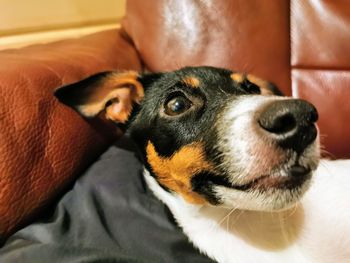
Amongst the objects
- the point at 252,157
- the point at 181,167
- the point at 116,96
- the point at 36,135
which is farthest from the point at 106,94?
the point at 252,157

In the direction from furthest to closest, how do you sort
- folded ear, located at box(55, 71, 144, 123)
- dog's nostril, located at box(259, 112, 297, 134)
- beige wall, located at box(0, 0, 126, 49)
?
1. beige wall, located at box(0, 0, 126, 49)
2. folded ear, located at box(55, 71, 144, 123)
3. dog's nostril, located at box(259, 112, 297, 134)

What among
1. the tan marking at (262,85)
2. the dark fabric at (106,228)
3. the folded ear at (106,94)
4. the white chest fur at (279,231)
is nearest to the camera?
the dark fabric at (106,228)

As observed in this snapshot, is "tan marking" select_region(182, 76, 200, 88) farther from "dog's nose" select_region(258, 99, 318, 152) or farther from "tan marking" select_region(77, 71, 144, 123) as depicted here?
"dog's nose" select_region(258, 99, 318, 152)

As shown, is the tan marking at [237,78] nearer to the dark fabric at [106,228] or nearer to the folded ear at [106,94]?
the folded ear at [106,94]

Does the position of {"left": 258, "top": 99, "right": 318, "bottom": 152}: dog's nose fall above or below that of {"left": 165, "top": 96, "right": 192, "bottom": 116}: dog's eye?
above

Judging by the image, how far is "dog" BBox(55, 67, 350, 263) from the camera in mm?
938

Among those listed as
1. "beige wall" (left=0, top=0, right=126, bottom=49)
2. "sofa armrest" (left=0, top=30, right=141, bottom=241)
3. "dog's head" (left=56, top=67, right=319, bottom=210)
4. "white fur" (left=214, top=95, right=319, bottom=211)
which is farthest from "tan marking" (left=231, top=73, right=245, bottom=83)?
"beige wall" (left=0, top=0, right=126, bottom=49)

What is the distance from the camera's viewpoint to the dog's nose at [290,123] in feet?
2.88

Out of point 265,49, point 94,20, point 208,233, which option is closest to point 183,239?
point 208,233

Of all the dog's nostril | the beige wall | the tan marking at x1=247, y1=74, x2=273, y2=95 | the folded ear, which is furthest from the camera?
the beige wall

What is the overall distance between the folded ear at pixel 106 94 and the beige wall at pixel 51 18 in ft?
2.70

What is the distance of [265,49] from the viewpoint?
174cm

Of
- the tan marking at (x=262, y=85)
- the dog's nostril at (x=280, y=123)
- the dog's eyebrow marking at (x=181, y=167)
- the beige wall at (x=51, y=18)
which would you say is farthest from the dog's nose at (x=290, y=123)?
the beige wall at (x=51, y=18)

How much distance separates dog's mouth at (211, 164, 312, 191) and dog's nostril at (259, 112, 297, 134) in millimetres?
105
